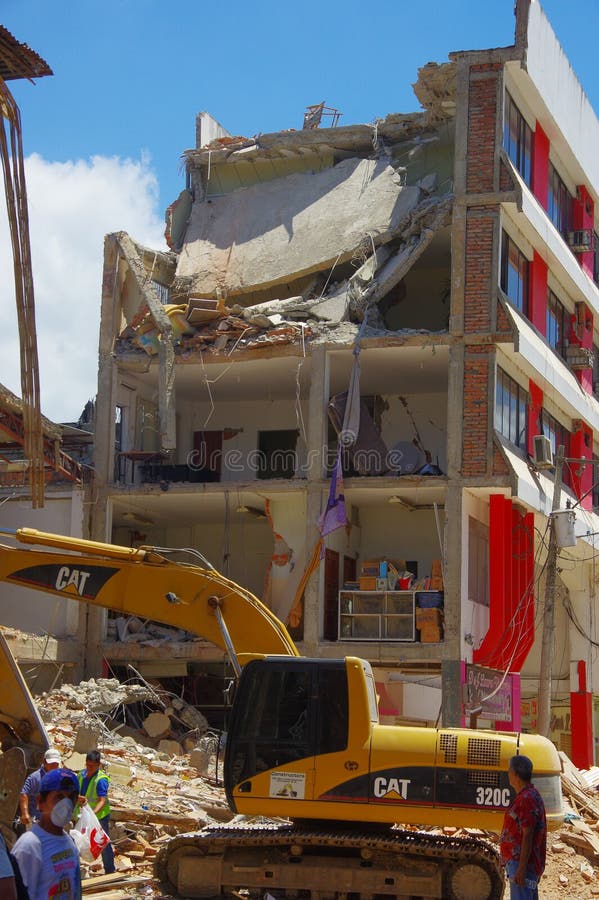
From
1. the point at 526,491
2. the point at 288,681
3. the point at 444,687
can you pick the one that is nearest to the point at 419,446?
the point at 526,491

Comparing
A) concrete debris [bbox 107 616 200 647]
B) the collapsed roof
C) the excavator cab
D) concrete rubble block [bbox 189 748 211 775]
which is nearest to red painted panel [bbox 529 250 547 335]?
the collapsed roof

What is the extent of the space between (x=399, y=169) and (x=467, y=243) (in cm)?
414

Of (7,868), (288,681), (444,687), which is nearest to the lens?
(7,868)

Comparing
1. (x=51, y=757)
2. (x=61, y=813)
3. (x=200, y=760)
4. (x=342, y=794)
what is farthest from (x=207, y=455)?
(x=61, y=813)

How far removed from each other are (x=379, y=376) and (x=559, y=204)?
7611mm

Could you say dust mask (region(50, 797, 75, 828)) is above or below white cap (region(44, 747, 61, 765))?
above

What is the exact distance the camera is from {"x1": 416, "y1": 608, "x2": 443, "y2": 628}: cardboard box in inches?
1109

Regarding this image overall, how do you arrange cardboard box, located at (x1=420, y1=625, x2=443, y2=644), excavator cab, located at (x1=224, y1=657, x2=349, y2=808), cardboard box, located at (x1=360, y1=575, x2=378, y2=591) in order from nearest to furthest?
excavator cab, located at (x1=224, y1=657, x2=349, y2=808) < cardboard box, located at (x1=420, y1=625, x2=443, y2=644) < cardboard box, located at (x1=360, y1=575, x2=378, y2=591)

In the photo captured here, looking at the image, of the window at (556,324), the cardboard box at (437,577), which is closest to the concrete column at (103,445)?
the cardboard box at (437,577)

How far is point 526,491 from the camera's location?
2906 cm

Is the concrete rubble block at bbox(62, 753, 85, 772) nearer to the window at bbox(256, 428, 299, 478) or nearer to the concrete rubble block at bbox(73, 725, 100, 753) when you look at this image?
the concrete rubble block at bbox(73, 725, 100, 753)

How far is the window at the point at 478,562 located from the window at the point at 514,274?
527 centimetres

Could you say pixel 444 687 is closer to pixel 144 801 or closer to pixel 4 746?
pixel 144 801

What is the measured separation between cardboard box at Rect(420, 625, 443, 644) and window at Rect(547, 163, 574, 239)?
38.9 ft
